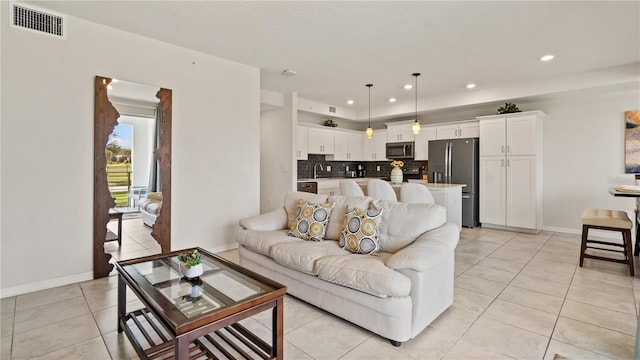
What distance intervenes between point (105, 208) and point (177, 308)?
2.35 meters

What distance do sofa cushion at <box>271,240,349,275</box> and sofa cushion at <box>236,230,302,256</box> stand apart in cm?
14

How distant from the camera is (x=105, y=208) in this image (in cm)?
326

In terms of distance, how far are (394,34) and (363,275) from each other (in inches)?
106

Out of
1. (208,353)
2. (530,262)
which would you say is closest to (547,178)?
(530,262)

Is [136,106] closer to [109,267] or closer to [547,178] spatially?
[109,267]

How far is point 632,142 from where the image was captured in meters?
4.75

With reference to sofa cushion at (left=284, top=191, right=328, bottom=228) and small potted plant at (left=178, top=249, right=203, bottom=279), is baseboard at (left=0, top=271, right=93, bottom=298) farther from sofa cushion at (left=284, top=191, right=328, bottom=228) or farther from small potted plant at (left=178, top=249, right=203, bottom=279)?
sofa cushion at (left=284, top=191, right=328, bottom=228)

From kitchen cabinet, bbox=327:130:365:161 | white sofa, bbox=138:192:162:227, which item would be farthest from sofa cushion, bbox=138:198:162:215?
kitchen cabinet, bbox=327:130:365:161

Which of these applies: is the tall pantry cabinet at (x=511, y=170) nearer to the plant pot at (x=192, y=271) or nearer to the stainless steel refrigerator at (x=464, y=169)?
the stainless steel refrigerator at (x=464, y=169)

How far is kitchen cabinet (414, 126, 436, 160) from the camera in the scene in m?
6.59

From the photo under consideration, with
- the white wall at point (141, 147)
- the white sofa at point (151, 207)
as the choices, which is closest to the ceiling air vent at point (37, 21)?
the white wall at point (141, 147)

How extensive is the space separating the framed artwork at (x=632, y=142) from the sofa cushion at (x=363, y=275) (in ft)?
16.6

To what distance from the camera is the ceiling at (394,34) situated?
9.42 feet

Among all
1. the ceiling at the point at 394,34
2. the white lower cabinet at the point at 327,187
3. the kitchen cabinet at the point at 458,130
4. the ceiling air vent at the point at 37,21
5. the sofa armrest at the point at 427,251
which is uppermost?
the ceiling at the point at 394,34
